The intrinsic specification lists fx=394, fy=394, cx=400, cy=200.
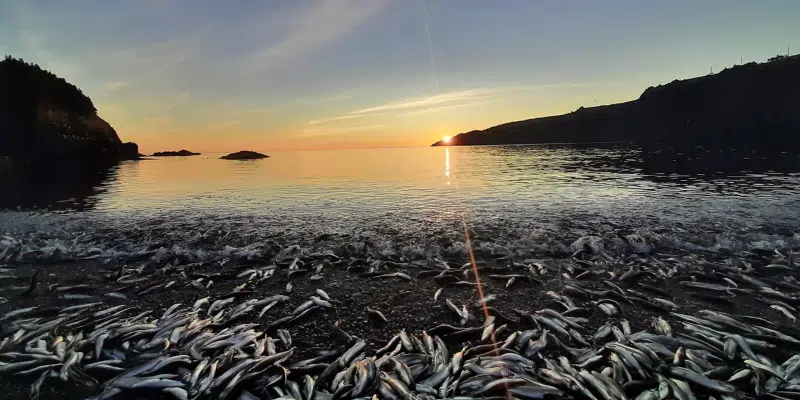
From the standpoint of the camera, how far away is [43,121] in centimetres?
10388

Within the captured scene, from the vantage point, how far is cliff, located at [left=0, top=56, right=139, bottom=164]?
101 metres

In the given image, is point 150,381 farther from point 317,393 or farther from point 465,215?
point 465,215

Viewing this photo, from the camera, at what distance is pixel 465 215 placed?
25.2m

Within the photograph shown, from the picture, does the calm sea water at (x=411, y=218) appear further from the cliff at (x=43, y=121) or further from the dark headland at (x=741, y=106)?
the dark headland at (x=741, y=106)

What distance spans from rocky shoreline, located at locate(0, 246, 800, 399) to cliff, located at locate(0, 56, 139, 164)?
117 metres

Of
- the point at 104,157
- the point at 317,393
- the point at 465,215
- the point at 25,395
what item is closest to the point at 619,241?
the point at 465,215

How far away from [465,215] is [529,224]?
14.9ft

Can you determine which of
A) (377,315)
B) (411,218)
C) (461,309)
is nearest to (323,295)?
(377,315)

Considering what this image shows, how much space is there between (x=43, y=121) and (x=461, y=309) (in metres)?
135

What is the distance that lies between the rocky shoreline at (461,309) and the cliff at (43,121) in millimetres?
117292

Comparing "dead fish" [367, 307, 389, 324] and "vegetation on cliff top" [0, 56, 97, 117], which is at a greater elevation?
"vegetation on cliff top" [0, 56, 97, 117]

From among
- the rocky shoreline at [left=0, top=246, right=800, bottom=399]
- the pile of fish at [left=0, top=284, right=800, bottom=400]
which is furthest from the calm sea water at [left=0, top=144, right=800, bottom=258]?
the pile of fish at [left=0, top=284, right=800, bottom=400]

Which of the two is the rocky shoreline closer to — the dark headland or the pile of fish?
the pile of fish

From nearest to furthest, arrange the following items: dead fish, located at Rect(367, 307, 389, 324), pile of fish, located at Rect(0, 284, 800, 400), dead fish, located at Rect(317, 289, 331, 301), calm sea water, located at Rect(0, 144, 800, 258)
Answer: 1. pile of fish, located at Rect(0, 284, 800, 400)
2. dead fish, located at Rect(367, 307, 389, 324)
3. dead fish, located at Rect(317, 289, 331, 301)
4. calm sea water, located at Rect(0, 144, 800, 258)
